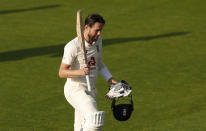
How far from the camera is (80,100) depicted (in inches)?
314

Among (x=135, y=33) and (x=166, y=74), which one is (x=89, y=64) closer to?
(x=166, y=74)

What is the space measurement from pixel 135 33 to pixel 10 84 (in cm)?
670

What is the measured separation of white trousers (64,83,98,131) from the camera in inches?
309

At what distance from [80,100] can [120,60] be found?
8229 millimetres

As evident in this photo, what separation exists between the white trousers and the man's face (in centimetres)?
73

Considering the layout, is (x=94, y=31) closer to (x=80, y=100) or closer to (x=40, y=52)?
(x=80, y=100)

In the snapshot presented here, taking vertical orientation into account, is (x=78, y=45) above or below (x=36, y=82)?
above

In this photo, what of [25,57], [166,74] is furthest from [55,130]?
[25,57]

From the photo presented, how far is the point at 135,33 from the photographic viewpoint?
63.9 feet

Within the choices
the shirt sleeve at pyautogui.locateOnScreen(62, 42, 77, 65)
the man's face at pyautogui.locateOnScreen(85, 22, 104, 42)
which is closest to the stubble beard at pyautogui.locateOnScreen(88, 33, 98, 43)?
the man's face at pyautogui.locateOnScreen(85, 22, 104, 42)

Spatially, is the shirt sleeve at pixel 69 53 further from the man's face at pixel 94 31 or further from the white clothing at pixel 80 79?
the man's face at pixel 94 31

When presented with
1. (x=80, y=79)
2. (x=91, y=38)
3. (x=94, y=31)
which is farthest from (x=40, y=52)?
(x=94, y=31)

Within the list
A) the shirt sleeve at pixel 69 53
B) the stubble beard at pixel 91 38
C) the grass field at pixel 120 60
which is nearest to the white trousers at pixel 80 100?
the shirt sleeve at pixel 69 53

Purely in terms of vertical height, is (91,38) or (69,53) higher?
(91,38)
